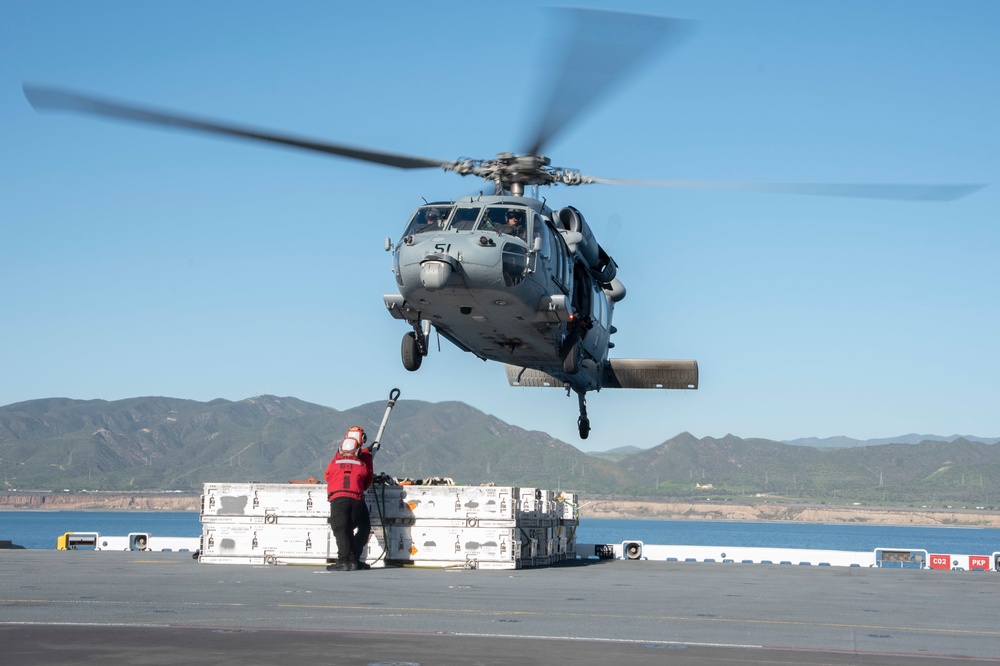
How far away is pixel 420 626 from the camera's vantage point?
1022 centimetres

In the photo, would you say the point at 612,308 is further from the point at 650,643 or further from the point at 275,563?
the point at 650,643

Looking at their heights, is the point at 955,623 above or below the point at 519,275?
below

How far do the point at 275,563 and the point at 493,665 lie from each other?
1297 centimetres

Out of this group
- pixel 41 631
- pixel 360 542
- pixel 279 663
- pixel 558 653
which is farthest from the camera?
pixel 360 542

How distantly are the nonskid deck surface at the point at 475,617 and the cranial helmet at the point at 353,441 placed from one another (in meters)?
2.13

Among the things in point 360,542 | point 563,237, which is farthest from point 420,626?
point 563,237

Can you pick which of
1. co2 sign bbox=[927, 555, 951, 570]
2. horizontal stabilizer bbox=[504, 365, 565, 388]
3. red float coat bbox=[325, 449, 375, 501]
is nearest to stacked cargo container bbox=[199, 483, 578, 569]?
red float coat bbox=[325, 449, 375, 501]

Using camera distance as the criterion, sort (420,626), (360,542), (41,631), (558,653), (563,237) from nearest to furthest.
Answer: (558,653)
(41,631)
(420,626)
(360,542)
(563,237)

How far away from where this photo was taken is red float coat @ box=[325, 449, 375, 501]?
18828 mm

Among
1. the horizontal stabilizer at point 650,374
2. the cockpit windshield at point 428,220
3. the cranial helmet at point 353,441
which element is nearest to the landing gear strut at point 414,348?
the cockpit windshield at point 428,220

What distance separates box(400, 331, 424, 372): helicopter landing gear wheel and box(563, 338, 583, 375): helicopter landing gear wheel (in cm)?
303

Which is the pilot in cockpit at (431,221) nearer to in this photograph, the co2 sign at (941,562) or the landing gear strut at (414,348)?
the landing gear strut at (414,348)

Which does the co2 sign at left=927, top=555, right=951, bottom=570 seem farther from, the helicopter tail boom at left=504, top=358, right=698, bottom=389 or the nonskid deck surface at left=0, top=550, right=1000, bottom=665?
the helicopter tail boom at left=504, top=358, right=698, bottom=389

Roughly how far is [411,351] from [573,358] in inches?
133
